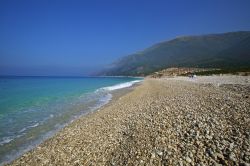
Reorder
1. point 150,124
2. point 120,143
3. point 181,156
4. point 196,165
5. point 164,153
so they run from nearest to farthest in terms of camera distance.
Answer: point 196,165 < point 181,156 < point 164,153 < point 120,143 < point 150,124

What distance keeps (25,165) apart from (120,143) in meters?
4.33

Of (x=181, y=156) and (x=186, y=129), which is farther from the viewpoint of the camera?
(x=186, y=129)

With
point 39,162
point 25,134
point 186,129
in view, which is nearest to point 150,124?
point 186,129

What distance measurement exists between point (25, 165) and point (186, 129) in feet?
24.7

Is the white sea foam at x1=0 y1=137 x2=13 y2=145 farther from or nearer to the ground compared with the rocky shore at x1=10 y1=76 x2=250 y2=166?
nearer to the ground

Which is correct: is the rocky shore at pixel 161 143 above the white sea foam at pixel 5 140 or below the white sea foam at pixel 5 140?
above

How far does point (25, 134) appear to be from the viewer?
14.0 m

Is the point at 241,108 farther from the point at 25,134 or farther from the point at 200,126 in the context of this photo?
the point at 25,134

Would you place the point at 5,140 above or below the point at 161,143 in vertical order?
below

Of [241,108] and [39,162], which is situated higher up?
[241,108]

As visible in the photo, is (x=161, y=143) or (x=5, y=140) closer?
(x=161, y=143)

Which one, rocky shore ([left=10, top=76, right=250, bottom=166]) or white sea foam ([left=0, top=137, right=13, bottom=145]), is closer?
rocky shore ([left=10, top=76, right=250, bottom=166])

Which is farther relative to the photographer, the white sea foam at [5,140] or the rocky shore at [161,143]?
the white sea foam at [5,140]

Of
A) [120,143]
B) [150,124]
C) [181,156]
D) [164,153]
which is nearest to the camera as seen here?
[181,156]
